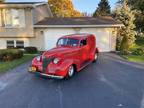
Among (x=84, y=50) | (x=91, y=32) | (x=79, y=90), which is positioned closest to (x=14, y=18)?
(x=91, y=32)

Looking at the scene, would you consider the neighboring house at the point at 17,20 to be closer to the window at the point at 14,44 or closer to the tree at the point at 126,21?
the window at the point at 14,44

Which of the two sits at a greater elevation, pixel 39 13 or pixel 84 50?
pixel 39 13

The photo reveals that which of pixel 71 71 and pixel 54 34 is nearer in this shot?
pixel 71 71

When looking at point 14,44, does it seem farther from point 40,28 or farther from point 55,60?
point 55,60

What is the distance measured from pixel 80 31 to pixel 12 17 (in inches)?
264

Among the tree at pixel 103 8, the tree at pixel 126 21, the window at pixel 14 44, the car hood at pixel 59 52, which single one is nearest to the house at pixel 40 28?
the window at pixel 14 44

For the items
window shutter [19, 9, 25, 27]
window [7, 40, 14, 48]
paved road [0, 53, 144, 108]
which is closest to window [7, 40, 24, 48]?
window [7, 40, 14, 48]

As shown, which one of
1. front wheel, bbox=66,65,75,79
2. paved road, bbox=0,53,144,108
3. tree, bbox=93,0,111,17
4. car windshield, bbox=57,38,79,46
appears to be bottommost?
paved road, bbox=0,53,144,108

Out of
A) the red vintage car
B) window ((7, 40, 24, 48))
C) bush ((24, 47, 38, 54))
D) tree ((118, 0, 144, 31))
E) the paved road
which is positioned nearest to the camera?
the paved road

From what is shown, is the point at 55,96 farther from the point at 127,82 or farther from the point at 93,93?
the point at 127,82

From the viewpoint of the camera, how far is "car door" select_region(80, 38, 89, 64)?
40.0ft

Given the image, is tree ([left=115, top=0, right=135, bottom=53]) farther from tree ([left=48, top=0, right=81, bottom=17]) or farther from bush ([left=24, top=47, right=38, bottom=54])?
tree ([left=48, top=0, right=81, bottom=17])

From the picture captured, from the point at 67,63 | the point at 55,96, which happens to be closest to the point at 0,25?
the point at 67,63

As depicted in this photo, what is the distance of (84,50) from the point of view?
41.0 feet
